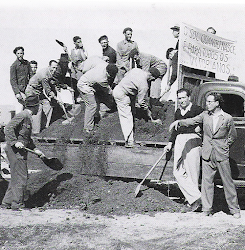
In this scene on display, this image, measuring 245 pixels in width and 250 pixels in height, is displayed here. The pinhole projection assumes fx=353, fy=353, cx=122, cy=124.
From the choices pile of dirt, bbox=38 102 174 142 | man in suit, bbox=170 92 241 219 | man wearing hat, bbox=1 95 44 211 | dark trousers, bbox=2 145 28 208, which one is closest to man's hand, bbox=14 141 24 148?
man wearing hat, bbox=1 95 44 211

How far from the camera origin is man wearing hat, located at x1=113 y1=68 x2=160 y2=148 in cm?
613

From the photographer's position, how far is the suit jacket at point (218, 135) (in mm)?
5152

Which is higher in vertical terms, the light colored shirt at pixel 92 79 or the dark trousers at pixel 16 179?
the light colored shirt at pixel 92 79

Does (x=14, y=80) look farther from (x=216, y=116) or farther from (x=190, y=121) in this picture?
(x=216, y=116)

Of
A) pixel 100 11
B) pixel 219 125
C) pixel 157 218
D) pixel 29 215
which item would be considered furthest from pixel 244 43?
pixel 29 215

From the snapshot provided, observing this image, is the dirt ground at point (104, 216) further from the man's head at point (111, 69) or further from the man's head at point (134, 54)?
the man's head at point (134, 54)

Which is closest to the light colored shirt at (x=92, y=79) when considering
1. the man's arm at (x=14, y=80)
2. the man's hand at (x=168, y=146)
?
the man's hand at (x=168, y=146)

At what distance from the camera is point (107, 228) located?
15.3 ft

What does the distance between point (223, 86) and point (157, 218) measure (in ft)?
7.79

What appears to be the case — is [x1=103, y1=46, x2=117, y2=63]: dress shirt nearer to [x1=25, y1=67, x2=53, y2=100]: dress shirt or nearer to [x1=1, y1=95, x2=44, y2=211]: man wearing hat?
[x1=25, y1=67, x2=53, y2=100]: dress shirt

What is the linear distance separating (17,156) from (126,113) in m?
2.00

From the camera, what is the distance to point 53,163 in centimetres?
610

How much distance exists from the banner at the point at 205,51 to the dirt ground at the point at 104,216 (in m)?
1.15

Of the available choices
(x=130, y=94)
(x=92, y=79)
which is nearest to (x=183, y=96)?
(x=130, y=94)
